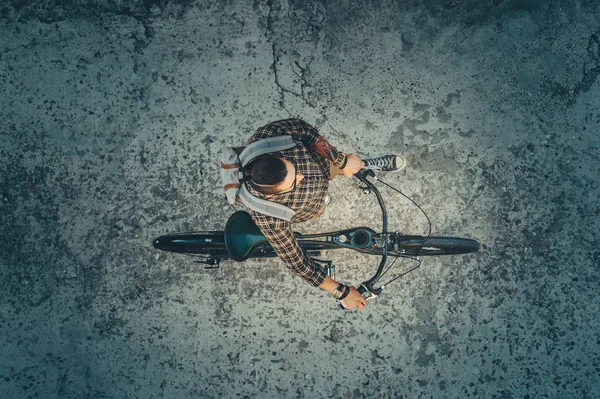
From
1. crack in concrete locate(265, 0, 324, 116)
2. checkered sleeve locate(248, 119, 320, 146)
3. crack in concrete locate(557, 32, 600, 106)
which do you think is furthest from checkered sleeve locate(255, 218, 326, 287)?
crack in concrete locate(557, 32, 600, 106)

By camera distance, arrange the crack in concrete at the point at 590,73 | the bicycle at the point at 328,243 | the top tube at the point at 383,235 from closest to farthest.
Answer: the top tube at the point at 383,235, the bicycle at the point at 328,243, the crack in concrete at the point at 590,73

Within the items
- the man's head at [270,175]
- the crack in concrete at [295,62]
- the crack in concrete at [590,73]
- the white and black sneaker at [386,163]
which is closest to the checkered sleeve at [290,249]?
the man's head at [270,175]

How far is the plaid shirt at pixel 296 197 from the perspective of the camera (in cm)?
268

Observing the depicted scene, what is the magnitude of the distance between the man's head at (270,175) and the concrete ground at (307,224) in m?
1.56

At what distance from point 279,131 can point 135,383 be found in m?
3.08

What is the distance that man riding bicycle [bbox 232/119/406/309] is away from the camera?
2475 mm

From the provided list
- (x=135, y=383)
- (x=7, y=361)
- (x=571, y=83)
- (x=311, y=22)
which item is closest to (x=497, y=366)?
(x=571, y=83)

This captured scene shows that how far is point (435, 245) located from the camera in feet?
11.6

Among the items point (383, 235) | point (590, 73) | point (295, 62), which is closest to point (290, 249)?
point (383, 235)

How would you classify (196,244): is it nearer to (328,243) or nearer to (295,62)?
(328,243)

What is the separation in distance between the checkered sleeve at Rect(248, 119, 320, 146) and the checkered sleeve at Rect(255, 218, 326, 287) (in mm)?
606

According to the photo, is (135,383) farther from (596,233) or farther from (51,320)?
(596,233)

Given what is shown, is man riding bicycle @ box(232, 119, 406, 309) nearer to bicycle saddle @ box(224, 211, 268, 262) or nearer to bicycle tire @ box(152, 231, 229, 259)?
bicycle saddle @ box(224, 211, 268, 262)

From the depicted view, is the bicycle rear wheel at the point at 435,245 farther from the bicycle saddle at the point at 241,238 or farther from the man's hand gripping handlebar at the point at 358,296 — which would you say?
the bicycle saddle at the point at 241,238
